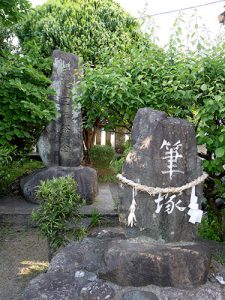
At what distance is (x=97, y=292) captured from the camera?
2447mm

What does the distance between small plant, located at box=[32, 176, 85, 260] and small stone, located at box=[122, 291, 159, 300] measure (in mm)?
1347

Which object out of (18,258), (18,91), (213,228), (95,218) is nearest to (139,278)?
(213,228)

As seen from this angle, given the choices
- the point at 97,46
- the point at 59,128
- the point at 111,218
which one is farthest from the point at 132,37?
the point at 111,218

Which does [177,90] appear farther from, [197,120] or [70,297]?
[70,297]

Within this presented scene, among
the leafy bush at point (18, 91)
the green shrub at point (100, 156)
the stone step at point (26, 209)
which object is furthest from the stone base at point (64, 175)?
the green shrub at point (100, 156)

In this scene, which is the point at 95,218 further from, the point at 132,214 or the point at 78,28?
the point at 78,28

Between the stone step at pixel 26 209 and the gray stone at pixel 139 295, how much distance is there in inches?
118

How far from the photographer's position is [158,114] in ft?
9.01

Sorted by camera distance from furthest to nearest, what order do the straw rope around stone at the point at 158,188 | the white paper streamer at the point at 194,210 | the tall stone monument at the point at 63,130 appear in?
1. the tall stone monument at the point at 63,130
2. the white paper streamer at the point at 194,210
3. the straw rope around stone at the point at 158,188

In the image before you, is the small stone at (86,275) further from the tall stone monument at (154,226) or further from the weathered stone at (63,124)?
the weathered stone at (63,124)

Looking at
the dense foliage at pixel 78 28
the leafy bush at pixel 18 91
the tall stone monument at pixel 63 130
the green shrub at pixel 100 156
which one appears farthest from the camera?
the green shrub at pixel 100 156

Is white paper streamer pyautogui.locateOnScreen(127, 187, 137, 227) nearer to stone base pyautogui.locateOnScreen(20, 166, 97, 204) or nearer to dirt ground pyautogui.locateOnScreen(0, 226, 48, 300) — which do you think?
dirt ground pyautogui.locateOnScreen(0, 226, 48, 300)

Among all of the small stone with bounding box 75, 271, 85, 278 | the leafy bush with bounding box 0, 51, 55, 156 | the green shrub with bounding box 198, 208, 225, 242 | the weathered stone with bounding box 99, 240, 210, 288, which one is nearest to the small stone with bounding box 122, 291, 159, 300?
the weathered stone with bounding box 99, 240, 210, 288

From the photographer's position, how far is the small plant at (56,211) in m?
3.51
